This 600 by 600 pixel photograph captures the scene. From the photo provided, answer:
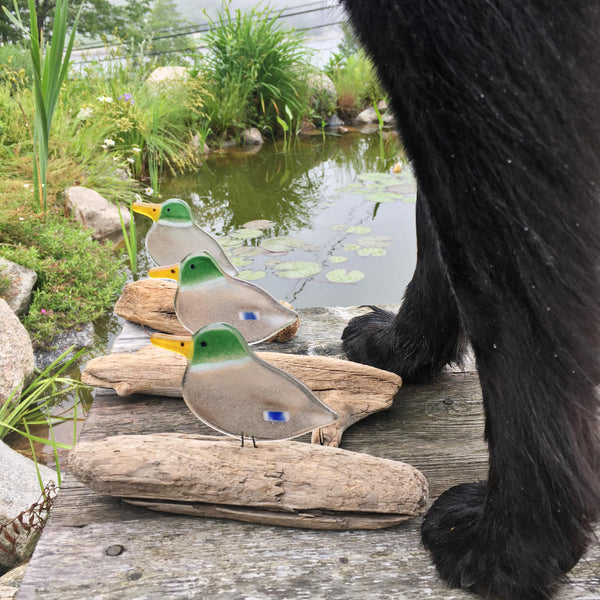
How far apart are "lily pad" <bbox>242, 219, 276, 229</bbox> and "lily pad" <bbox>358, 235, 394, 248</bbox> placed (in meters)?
0.58

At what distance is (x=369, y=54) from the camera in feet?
2.29

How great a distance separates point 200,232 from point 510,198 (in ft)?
2.36

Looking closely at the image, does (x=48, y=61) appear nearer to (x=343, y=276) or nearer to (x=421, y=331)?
(x=343, y=276)

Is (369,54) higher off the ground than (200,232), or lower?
higher

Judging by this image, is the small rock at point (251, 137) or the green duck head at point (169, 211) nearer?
the green duck head at point (169, 211)

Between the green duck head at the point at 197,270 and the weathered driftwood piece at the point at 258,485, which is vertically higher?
the green duck head at the point at 197,270

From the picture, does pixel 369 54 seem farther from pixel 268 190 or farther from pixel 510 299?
pixel 268 190

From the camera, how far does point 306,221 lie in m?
3.86

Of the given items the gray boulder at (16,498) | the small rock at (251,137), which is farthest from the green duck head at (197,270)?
the small rock at (251,137)

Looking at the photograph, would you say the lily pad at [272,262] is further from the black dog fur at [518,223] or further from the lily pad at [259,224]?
the black dog fur at [518,223]

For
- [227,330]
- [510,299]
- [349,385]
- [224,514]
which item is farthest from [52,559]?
[510,299]

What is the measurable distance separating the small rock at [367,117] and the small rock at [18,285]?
18.1ft

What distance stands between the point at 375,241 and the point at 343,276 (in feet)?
1.76

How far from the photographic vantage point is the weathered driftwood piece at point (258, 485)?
943 mm
